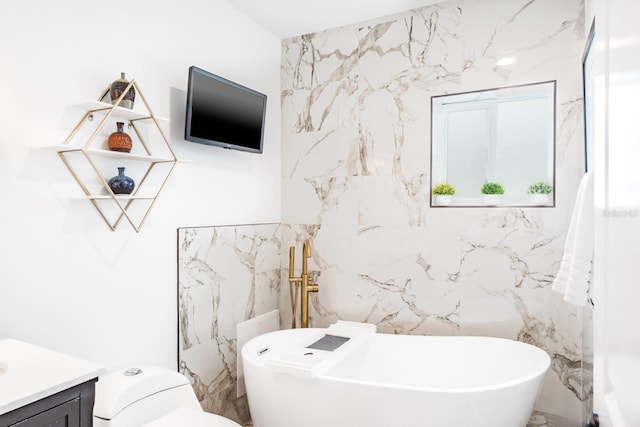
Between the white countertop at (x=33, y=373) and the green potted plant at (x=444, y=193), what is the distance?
7.17 feet

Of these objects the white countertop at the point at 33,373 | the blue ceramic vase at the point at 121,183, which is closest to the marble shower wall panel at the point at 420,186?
the blue ceramic vase at the point at 121,183

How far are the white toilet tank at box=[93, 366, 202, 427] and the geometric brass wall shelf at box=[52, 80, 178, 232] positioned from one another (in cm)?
69

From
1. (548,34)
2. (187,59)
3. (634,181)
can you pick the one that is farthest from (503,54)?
(634,181)

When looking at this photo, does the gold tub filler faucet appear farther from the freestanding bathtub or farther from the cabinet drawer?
the cabinet drawer

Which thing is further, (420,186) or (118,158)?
(420,186)

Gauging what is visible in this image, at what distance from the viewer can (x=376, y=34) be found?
9.89 ft

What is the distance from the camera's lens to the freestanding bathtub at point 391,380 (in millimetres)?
1827

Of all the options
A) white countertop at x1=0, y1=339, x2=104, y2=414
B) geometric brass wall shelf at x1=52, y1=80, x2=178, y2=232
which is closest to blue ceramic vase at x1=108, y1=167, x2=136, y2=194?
geometric brass wall shelf at x1=52, y1=80, x2=178, y2=232

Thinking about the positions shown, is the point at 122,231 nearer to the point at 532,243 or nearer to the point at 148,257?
the point at 148,257

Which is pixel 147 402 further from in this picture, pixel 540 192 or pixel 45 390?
pixel 540 192

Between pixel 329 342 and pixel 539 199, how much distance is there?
155 centimetres

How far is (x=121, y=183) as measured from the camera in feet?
6.43

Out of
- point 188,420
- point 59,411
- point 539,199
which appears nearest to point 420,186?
point 539,199

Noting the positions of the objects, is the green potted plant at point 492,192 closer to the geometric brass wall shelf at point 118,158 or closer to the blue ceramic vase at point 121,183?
the geometric brass wall shelf at point 118,158
